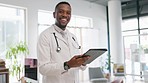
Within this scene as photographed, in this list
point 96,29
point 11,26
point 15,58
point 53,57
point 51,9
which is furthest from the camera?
point 96,29

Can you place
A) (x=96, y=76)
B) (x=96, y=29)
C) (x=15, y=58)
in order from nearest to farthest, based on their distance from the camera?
(x=15, y=58) → (x=96, y=76) → (x=96, y=29)

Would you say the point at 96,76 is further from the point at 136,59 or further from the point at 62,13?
the point at 62,13

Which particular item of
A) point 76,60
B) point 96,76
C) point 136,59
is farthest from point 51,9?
point 76,60

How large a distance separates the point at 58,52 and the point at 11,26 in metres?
4.05

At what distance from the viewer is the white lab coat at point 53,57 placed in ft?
3.89

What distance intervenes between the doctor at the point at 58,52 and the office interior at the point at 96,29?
6.28ft

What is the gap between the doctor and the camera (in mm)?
1173

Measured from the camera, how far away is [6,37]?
4.82 meters

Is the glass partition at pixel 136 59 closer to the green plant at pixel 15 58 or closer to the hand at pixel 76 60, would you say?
the green plant at pixel 15 58

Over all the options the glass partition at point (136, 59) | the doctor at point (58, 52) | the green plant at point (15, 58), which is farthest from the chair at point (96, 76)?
the doctor at point (58, 52)

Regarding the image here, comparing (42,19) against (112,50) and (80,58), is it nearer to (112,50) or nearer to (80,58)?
(112,50)

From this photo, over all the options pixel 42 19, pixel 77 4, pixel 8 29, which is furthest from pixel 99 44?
pixel 8 29

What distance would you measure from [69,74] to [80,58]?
28 centimetres

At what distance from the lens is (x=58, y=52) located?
51.4 inches
